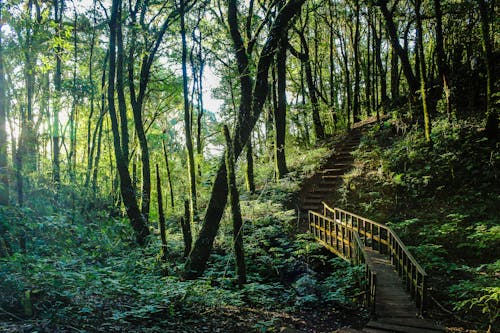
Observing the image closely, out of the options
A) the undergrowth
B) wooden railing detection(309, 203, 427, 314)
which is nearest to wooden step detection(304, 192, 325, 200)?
the undergrowth

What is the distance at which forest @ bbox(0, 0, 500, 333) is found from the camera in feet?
22.6

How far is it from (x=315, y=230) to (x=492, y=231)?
5707mm

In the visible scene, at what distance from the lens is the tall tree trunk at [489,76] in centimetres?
1255

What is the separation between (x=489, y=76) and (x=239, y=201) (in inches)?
417

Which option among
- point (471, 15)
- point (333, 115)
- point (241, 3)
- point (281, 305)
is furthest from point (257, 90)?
point (333, 115)

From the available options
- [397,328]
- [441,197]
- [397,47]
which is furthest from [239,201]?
[397,47]

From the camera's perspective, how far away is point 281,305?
8805 millimetres

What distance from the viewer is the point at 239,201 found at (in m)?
9.41

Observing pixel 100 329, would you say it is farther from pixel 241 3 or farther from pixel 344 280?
pixel 241 3

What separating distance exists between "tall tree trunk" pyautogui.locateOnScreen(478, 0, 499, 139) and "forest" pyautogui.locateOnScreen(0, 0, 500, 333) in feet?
0.17

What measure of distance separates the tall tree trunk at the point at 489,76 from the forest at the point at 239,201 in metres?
0.05

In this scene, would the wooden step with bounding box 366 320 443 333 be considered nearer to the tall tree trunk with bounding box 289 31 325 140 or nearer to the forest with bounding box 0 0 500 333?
the forest with bounding box 0 0 500 333

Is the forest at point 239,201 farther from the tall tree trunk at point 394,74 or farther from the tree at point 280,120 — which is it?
the tall tree trunk at point 394,74

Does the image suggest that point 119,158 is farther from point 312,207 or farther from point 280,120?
point 280,120
